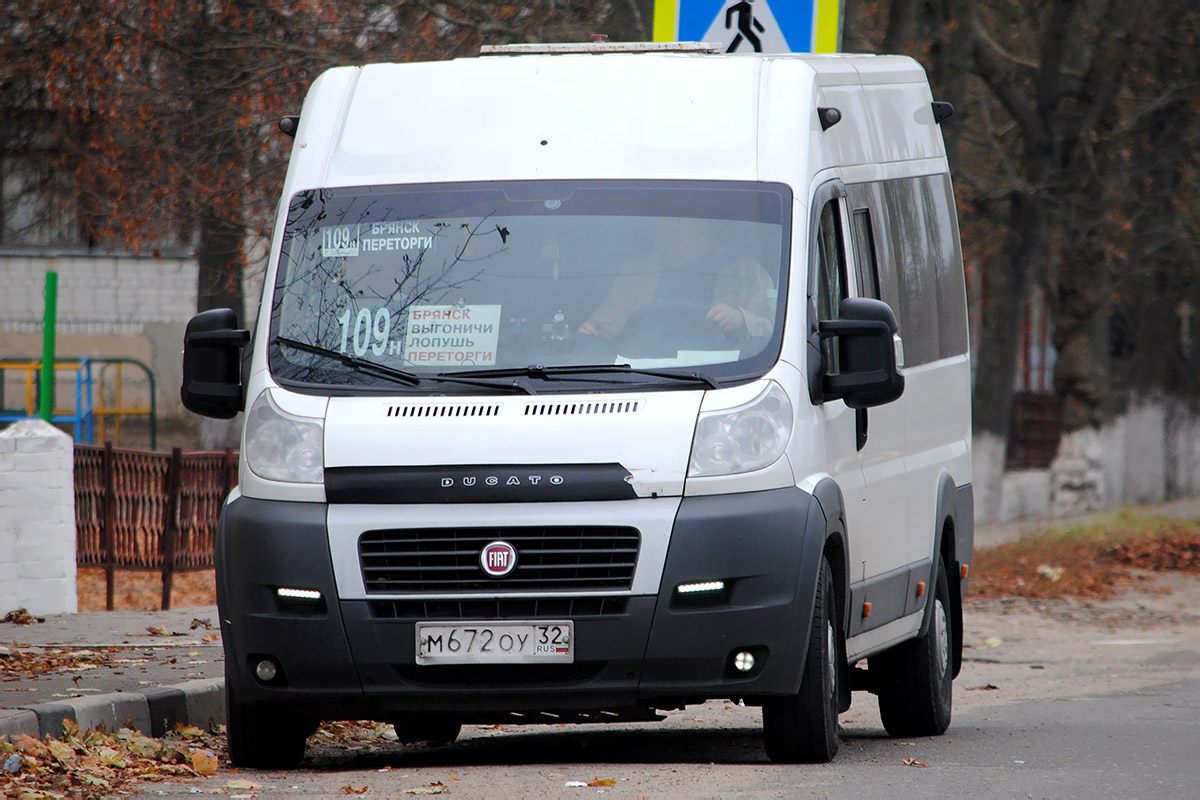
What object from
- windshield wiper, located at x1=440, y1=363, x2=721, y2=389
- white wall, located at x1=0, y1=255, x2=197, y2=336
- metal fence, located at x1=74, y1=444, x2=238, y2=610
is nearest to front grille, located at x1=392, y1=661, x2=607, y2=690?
windshield wiper, located at x1=440, y1=363, x2=721, y2=389

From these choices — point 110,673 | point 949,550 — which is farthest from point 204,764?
point 949,550

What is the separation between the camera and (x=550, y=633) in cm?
683

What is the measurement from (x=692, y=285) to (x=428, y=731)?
2.68m

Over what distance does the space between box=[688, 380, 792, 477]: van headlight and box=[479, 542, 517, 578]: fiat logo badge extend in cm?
63

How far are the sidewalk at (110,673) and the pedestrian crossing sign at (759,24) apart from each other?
4.25m

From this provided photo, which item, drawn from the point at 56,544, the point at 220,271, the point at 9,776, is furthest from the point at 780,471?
the point at 220,271

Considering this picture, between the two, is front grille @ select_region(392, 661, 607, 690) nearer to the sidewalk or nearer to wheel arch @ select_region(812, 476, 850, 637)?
wheel arch @ select_region(812, 476, 850, 637)

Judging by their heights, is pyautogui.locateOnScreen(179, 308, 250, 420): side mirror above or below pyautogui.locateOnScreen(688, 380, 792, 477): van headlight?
above

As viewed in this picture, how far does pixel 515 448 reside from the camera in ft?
22.2

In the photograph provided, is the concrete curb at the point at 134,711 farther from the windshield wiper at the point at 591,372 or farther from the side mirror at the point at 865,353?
the side mirror at the point at 865,353

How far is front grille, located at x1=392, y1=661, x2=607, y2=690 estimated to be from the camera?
689cm

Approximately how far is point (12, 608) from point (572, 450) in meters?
7.29

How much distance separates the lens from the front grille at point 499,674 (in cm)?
689

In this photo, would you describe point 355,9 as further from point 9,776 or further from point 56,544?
point 9,776
